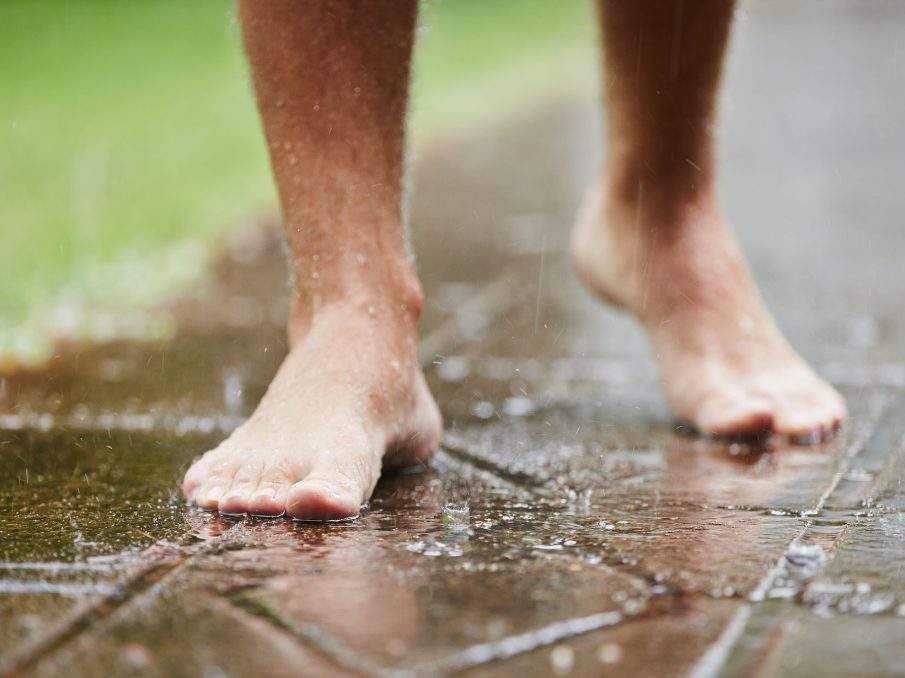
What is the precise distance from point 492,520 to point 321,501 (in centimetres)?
19

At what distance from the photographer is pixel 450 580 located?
4.08 feet

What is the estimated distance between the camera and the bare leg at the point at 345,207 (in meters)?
1.76

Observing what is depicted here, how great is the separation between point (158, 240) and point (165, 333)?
1187 millimetres

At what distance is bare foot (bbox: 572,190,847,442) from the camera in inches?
78.4

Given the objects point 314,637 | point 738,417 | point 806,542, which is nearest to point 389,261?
point 738,417

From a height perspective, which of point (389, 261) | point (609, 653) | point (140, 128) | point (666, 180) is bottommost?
point (609, 653)

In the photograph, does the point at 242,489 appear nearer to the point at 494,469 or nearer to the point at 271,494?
the point at 271,494

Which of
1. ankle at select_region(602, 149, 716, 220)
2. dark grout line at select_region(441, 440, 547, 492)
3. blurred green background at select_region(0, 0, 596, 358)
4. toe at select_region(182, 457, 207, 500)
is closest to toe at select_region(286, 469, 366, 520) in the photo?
toe at select_region(182, 457, 207, 500)

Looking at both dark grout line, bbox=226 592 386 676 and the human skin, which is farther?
the human skin

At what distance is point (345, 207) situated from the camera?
180 centimetres

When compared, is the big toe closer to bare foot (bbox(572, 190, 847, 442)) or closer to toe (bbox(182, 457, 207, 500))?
toe (bbox(182, 457, 207, 500))

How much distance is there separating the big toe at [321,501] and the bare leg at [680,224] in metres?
0.70

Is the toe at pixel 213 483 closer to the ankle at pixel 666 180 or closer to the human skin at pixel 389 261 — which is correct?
the human skin at pixel 389 261

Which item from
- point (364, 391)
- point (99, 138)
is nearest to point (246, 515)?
point (364, 391)
